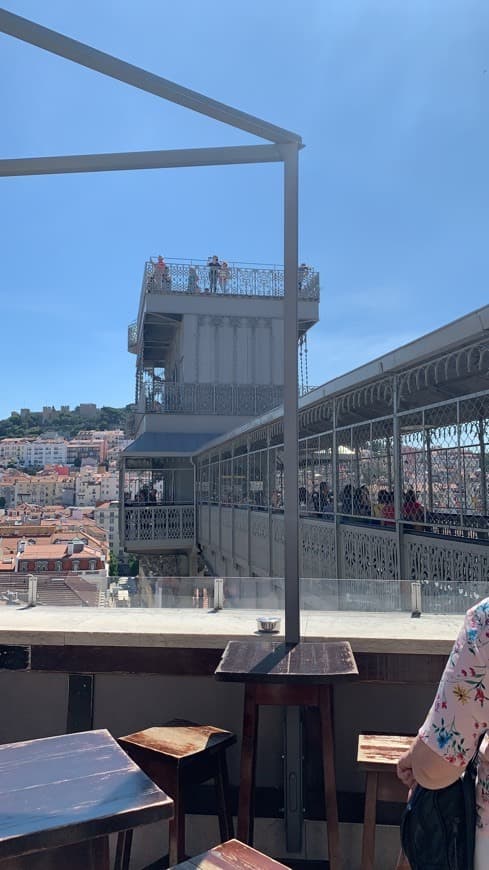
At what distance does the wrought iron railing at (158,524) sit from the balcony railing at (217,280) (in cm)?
950

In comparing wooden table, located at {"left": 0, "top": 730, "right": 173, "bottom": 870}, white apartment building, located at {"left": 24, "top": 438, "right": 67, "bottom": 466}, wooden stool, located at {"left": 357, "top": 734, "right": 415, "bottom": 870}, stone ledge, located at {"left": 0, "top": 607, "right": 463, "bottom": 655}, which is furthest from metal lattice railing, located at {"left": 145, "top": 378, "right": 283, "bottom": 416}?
white apartment building, located at {"left": 24, "top": 438, "right": 67, "bottom": 466}

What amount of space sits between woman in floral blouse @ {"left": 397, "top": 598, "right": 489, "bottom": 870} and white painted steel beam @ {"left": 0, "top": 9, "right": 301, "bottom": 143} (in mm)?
2430

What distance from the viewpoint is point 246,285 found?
1089 inches

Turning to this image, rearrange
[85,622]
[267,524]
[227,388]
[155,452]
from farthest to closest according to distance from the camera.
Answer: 1. [227,388]
2. [155,452]
3. [267,524]
4. [85,622]

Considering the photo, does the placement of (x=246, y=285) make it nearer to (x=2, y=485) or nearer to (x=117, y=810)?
(x=117, y=810)

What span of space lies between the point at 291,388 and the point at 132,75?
63.0 inches

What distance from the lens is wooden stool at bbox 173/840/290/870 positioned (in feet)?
5.20

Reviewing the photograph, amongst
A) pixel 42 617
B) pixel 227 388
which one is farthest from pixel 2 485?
pixel 42 617

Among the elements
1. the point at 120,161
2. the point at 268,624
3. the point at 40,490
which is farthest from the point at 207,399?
the point at 40,490

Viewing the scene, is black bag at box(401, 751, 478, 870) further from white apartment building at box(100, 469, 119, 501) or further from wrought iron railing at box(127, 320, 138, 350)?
white apartment building at box(100, 469, 119, 501)

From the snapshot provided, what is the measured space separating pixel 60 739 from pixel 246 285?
2682 centimetres

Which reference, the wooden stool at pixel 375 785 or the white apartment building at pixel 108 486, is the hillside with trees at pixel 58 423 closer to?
the white apartment building at pixel 108 486

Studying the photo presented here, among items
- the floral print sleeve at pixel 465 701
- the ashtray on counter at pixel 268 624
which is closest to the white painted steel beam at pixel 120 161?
the ashtray on counter at pixel 268 624

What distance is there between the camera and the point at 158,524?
2336 centimetres
